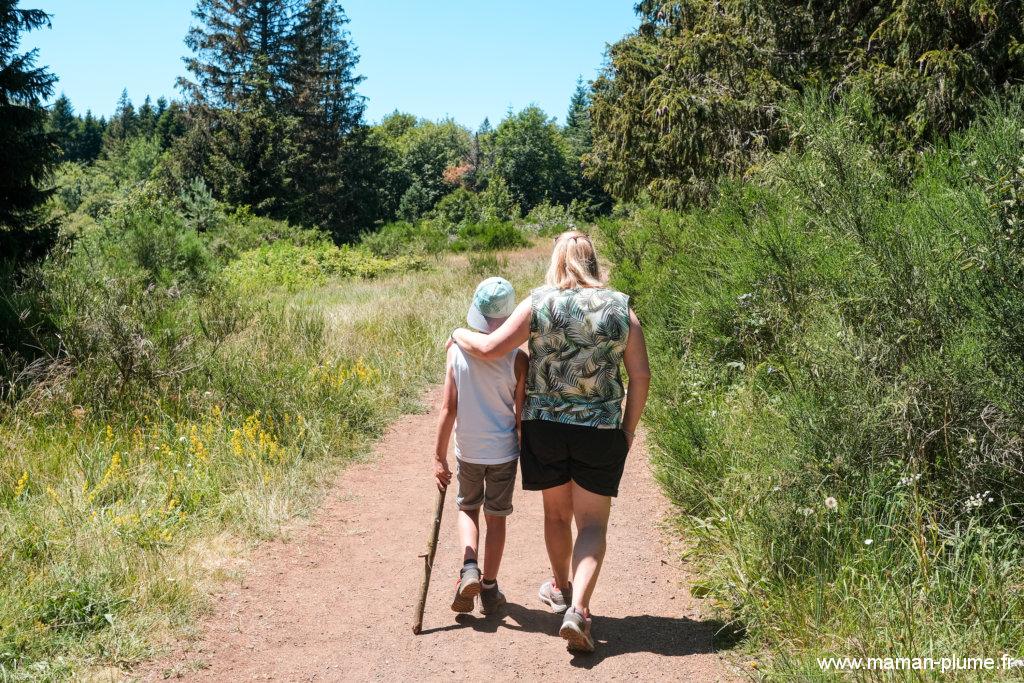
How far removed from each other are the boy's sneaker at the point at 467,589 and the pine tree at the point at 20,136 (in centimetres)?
1096

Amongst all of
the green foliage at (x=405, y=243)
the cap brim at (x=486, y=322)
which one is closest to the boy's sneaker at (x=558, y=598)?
the cap brim at (x=486, y=322)

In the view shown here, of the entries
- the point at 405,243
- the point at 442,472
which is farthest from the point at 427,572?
the point at 405,243

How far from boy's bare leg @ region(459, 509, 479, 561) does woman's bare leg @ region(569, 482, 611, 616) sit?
0.57 metres

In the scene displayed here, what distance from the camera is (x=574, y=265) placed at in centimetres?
362

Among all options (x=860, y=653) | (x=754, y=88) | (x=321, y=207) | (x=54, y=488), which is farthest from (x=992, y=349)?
(x=321, y=207)

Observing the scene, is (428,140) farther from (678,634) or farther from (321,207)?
(678,634)

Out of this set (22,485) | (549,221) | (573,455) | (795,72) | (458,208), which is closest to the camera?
(573,455)

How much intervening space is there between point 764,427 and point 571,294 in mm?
1798

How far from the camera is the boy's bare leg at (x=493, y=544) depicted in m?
4.16

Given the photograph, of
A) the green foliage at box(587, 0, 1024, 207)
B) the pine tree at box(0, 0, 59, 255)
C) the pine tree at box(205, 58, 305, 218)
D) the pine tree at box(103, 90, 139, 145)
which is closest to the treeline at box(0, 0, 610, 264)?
the pine tree at box(205, 58, 305, 218)

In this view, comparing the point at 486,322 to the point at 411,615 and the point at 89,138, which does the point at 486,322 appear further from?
the point at 89,138

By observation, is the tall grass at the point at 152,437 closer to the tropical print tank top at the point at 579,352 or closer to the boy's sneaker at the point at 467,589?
the boy's sneaker at the point at 467,589

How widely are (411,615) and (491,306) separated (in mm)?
1800

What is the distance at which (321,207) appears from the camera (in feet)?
138
